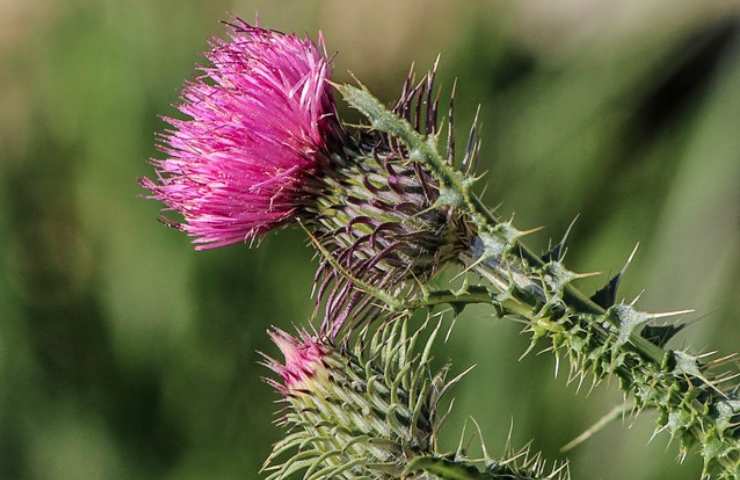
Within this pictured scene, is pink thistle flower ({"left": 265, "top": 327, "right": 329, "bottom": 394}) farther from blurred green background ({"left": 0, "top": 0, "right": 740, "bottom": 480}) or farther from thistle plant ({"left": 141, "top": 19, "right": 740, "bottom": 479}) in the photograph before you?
blurred green background ({"left": 0, "top": 0, "right": 740, "bottom": 480})

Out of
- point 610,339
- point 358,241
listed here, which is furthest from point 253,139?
point 610,339

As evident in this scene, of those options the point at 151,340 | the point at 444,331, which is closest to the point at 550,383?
the point at 444,331

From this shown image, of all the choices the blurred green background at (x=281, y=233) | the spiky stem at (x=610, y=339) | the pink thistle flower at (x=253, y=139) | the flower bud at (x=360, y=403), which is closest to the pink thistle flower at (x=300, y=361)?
the flower bud at (x=360, y=403)

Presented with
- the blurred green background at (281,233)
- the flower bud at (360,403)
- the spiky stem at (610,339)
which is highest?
the spiky stem at (610,339)

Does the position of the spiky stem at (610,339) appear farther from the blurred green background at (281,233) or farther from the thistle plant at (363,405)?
the blurred green background at (281,233)

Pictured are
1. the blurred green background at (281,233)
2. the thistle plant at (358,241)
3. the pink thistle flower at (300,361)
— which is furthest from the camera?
the blurred green background at (281,233)

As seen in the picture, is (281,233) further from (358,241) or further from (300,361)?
(358,241)
